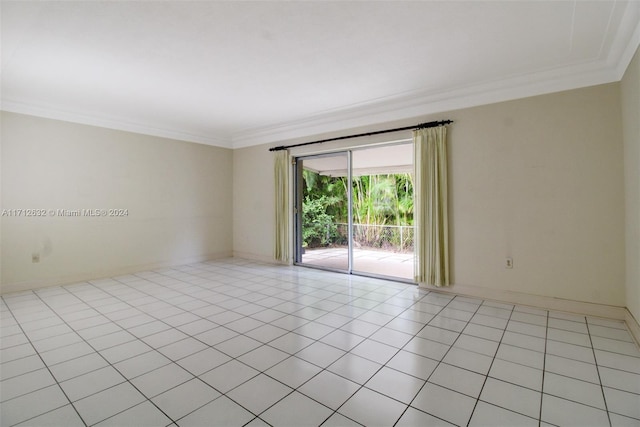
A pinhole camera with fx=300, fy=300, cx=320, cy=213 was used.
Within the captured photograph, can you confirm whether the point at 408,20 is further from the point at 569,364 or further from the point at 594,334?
the point at 594,334

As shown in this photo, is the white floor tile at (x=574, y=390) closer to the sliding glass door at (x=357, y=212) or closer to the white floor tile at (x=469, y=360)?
the white floor tile at (x=469, y=360)

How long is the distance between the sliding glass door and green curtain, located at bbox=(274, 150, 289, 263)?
211 millimetres

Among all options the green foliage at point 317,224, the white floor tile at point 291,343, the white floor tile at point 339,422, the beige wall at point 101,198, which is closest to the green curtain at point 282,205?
the green foliage at point 317,224

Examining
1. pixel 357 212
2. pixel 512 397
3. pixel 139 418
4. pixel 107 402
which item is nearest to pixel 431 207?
pixel 512 397

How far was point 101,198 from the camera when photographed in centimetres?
507

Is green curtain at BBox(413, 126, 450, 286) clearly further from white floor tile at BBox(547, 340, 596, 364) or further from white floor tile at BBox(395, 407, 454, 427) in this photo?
white floor tile at BBox(395, 407, 454, 427)

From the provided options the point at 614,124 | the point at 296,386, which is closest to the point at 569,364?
the point at 296,386

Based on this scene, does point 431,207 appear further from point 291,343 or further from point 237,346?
point 237,346

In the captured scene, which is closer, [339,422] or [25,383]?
[339,422]

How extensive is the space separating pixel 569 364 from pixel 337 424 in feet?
6.40

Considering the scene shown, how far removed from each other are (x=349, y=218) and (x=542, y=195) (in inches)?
108

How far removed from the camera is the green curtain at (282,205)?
605cm

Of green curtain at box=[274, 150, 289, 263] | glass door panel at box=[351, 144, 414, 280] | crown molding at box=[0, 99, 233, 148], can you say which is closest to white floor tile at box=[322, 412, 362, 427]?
green curtain at box=[274, 150, 289, 263]

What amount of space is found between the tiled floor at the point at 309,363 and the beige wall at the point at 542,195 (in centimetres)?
41
